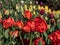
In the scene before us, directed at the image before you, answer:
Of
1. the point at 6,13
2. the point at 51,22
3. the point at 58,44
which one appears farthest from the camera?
the point at 6,13

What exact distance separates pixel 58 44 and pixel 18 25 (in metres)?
0.56

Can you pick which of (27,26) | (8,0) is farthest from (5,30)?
(8,0)

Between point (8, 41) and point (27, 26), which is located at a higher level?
point (27, 26)

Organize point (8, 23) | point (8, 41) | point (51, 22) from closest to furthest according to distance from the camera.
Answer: point (8, 23), point (8, 41), point (51, 22)

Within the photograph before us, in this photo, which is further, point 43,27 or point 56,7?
point 56,7

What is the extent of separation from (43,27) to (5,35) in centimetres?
66

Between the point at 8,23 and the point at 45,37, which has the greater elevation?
the point at 8,23

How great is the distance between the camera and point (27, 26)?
1999mm

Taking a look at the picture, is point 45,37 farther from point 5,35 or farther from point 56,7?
point 56,7

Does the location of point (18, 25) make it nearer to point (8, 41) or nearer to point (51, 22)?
point (8, 41)

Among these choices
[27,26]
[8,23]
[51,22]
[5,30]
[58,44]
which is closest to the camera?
[58,44]

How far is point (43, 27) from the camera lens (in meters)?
2.00

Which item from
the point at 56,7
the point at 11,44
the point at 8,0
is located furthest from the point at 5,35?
the point at 56,7

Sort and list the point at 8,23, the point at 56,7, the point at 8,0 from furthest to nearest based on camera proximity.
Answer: the point at 56,7 < the point at 8,0 < the point at 8,23
